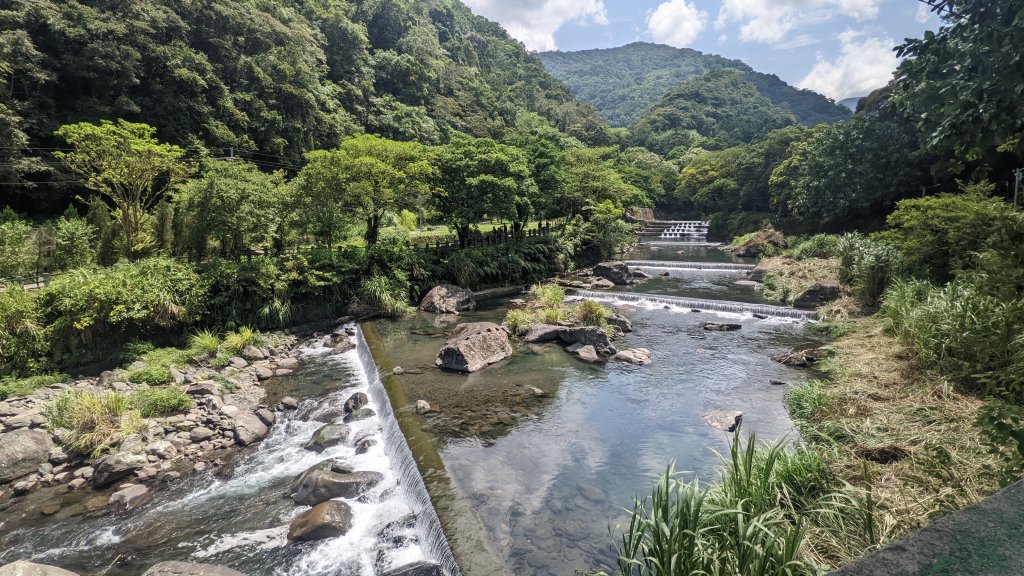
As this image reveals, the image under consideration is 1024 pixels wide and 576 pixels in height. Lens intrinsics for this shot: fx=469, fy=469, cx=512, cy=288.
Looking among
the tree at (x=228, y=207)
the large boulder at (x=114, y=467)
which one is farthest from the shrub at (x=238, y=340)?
the large boulder at (x=114, y=467)

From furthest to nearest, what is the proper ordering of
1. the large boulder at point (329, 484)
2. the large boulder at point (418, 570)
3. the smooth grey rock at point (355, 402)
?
1. the smooth grey rock at point (355, 402)
2. the large boulder at point (329, 484)
3. the large boulder at point (418, 570)

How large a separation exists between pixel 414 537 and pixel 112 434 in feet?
22.7

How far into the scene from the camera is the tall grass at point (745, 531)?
381 cm

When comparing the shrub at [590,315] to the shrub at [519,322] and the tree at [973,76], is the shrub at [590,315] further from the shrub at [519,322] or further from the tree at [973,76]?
the tree at [973,76]

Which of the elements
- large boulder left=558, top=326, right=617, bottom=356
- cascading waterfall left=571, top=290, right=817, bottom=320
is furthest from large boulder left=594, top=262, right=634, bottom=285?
large boulder left=558, top=326, right=617, bottom=356

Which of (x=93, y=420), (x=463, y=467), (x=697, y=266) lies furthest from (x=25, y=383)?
(x=697, y=266)

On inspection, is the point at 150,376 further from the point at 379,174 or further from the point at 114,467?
the point at 379,174

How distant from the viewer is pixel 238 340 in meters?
14.9

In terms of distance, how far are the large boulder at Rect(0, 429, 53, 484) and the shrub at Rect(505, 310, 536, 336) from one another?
11834 mm

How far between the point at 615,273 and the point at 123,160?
22.7m

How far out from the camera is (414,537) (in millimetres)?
6801

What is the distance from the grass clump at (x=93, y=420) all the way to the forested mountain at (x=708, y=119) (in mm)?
81559

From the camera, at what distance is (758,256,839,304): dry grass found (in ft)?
66.6

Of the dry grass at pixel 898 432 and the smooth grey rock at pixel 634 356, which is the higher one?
the dry grass at pixel 898 432
